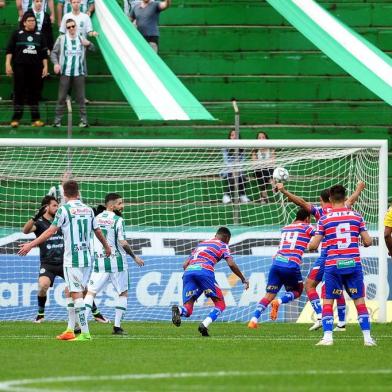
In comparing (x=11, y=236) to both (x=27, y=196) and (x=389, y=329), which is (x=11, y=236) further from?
(x=389, y=329)

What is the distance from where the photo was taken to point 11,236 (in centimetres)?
1969

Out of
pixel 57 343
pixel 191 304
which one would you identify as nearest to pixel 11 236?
pixel 191 304

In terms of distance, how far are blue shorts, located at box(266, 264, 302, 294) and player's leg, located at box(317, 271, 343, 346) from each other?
317 centimetres

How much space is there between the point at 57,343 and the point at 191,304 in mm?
2719

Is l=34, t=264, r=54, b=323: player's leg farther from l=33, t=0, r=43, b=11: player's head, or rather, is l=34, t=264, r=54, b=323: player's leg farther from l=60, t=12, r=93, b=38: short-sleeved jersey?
l=33, t=0, r=43, b=11: player's head

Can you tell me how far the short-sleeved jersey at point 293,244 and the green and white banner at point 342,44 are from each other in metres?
6.48

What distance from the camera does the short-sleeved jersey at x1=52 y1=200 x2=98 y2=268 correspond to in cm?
1443

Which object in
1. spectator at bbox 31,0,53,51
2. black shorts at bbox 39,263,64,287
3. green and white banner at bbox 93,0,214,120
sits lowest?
black shorts at bbox 39,263,64,287

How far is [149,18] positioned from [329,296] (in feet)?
40.5

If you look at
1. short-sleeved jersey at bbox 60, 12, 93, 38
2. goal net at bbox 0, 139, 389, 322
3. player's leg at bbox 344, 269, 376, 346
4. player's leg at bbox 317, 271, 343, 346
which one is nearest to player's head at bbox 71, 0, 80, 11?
short-sleeved jersey at bbox 60, 12, 93, 38

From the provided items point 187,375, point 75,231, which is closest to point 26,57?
point 75,231

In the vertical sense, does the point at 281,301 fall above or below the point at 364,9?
below

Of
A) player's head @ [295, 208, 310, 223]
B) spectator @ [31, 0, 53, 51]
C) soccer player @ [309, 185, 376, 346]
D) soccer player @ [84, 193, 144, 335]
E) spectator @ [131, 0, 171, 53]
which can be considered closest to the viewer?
soccer player @ [309, 185, 376, 346]

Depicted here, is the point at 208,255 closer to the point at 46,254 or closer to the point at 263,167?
the point at 46,254
